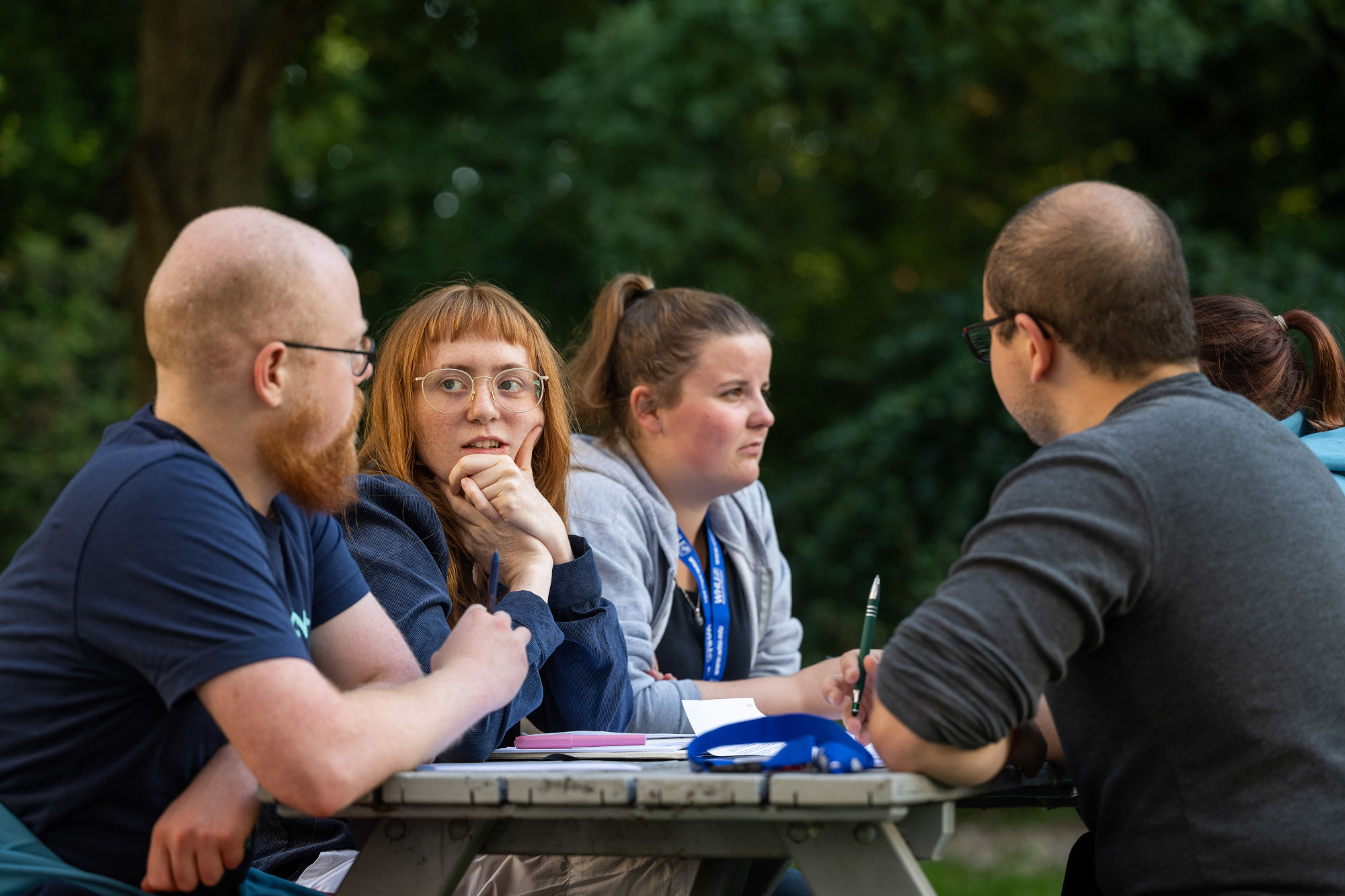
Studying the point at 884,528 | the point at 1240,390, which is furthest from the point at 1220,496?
the point at 884,528

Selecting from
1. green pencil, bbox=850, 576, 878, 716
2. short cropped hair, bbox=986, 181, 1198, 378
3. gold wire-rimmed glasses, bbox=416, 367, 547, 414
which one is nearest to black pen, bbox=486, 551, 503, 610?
green pencil, bbox=850, 576, 878, 716

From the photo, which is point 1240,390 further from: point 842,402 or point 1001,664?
point 842,402

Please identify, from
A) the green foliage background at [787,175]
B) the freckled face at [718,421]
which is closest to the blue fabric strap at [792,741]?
the freckled face at [718,421]

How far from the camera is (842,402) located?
1085 cm

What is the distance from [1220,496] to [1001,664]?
452 millimetres

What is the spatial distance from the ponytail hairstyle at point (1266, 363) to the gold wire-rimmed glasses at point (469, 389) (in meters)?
1.59

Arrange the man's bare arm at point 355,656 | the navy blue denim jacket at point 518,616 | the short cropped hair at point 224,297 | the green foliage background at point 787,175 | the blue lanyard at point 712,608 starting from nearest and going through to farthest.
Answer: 1. the short cropped hair at point 224,297
2. the man's bare arm at point 355,656
3. the navy blue denim jacket at point 518,616
4. the blue lanyard at point 712,608
5. the green foliage background at point 787,175

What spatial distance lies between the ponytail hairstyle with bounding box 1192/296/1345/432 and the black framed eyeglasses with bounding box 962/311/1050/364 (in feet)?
2.79

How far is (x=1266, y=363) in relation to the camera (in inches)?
119

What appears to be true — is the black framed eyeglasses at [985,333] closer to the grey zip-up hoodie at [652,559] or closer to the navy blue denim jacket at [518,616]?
the navy blue denim jacket at [518,616]

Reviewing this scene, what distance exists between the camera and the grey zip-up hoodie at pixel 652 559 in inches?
128

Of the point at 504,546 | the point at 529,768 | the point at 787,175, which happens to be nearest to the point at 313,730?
the point at 529,768

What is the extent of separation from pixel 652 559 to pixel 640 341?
74 centimetres

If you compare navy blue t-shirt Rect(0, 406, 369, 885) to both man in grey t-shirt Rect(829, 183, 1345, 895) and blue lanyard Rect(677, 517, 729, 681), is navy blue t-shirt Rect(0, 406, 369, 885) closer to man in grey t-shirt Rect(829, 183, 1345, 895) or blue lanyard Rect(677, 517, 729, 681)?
man in grey t-shirt Rect(829, 183, 1345, 895)
